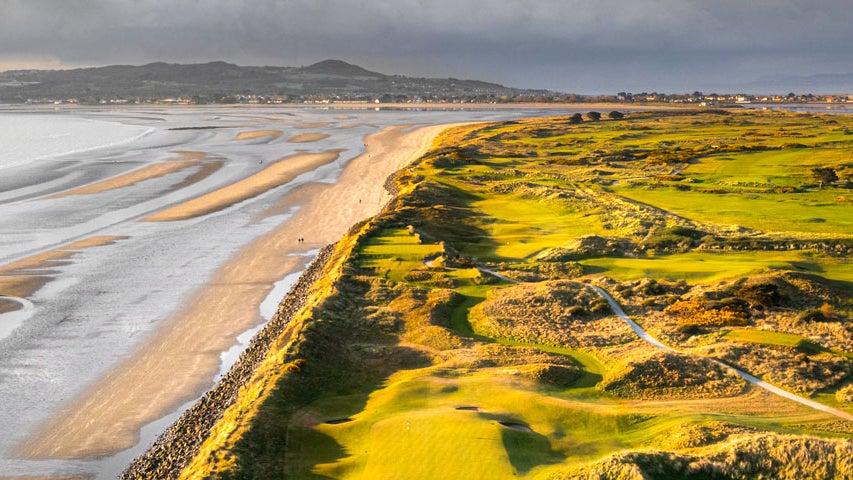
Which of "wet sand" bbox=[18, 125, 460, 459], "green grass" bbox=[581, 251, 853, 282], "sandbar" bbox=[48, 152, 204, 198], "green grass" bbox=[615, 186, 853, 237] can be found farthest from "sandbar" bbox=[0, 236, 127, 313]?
"green grass" bbox=[615, 186, 853, 237]

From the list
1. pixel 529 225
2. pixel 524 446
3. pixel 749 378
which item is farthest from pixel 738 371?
pixel 529 225

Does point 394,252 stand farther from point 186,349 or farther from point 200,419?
point 200,419

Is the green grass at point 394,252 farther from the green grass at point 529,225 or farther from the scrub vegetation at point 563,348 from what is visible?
the green grass at point 529,225

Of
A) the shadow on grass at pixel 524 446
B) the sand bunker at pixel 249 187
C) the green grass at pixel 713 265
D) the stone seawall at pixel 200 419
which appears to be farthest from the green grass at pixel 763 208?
the sand bunker at pixel 249 187

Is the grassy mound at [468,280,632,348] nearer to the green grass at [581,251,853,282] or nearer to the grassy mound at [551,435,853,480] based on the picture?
the green grass at [581,251,853,282]

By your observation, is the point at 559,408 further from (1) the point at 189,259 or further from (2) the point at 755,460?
(1) the point at 189,259
